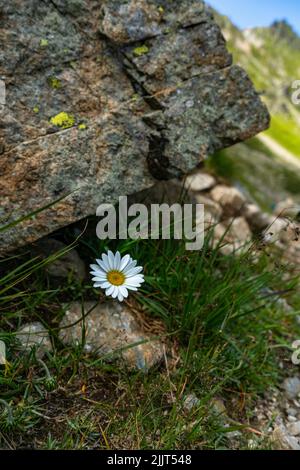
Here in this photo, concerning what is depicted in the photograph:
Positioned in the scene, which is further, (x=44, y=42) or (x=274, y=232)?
(x=274, y=232)

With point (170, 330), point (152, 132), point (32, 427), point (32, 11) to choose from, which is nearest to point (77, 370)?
point (32, 427)

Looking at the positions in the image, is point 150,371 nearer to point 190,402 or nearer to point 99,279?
point 190,402

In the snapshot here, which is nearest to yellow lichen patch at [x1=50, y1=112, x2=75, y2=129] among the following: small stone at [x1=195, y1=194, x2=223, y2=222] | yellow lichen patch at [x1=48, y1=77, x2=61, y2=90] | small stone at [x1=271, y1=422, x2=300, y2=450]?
yellow lichen patch at [x1=48, y1=77, x2=61, y2=90]

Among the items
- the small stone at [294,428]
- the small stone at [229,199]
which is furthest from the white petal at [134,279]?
the small stone at [229,199]

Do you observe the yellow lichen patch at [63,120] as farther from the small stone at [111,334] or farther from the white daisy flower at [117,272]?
the small stone at [111,334]

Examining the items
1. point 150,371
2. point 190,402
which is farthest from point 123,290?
point 190,402

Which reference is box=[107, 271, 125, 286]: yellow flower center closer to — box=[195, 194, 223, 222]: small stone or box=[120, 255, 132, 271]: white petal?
box=[120, 255, 132, 271]: white petal

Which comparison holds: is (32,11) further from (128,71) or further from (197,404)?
(197,404)
